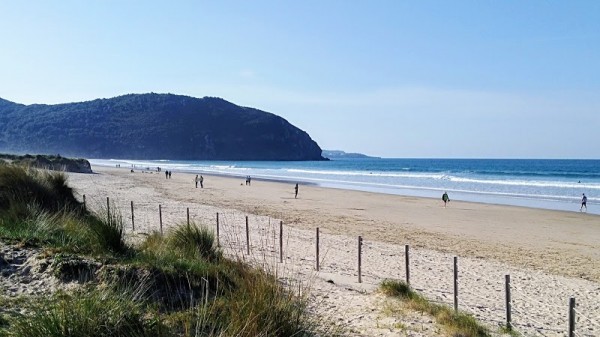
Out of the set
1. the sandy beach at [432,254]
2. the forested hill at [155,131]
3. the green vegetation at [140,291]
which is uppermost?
the forested hill at [155,131]

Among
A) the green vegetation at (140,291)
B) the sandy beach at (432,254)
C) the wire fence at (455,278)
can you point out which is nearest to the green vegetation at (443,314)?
the sandy beach at (432,254)

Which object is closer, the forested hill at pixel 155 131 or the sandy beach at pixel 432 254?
the sandy beach at pixel 432 254

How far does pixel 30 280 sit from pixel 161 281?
1423 millimetres

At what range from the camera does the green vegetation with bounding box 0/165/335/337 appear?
317 cm

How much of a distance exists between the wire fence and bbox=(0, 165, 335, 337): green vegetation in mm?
735

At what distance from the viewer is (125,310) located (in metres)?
3.39

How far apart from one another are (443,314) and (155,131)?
577 ft

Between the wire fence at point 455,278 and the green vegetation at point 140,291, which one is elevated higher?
the green vegetation at point 140,291

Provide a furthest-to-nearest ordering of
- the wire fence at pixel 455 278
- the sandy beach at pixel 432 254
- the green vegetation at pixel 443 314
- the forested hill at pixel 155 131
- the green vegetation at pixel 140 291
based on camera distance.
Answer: the forested hill at pixel 155 131, the wire fence at pixel 455 278, the sandy beach at pixel 432 254, the green vegetation at pixel 443 314, the green vegetation at pixel 140 291

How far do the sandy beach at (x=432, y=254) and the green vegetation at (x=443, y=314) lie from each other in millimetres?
218

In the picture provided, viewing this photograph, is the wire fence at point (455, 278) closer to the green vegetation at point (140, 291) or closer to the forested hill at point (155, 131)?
the green vegetation at point (140, 291)

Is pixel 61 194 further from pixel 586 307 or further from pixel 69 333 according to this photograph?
pixel 586 307

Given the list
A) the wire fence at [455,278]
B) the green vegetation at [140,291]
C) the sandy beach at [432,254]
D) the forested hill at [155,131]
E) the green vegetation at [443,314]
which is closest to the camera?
the green vegetation at [140,291]

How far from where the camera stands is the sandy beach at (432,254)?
7.70 metres
